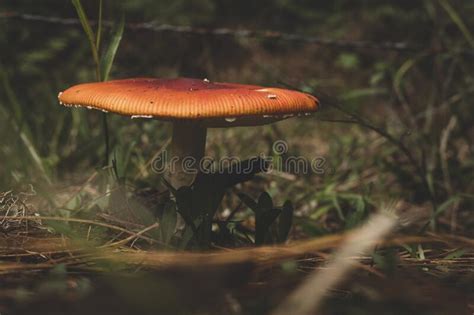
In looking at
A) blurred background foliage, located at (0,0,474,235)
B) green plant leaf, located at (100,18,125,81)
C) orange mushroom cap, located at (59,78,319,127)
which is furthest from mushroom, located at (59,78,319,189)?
blurred background foliage, located at (0,0,474,235)

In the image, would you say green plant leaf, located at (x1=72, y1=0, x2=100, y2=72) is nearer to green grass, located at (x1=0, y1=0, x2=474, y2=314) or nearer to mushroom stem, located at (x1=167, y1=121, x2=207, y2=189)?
green grass, located at (x1=0, y1=0, x2=474, y2=314)

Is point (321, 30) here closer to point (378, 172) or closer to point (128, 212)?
point (378, 172)

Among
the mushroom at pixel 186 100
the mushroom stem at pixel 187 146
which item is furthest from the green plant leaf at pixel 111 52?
the mushroom stem at pixel 187 146

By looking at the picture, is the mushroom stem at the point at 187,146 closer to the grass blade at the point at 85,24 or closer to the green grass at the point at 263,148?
the green grass at the point at 263,148

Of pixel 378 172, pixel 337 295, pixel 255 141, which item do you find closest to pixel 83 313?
pixel 337 295

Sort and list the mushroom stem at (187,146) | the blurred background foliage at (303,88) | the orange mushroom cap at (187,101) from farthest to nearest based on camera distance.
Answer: the blurred background foliage at (303,88)
the mushroom stem at (187,146)
the orange mushroom cap at (187,101)

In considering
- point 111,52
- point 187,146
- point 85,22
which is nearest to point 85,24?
point 85,22
